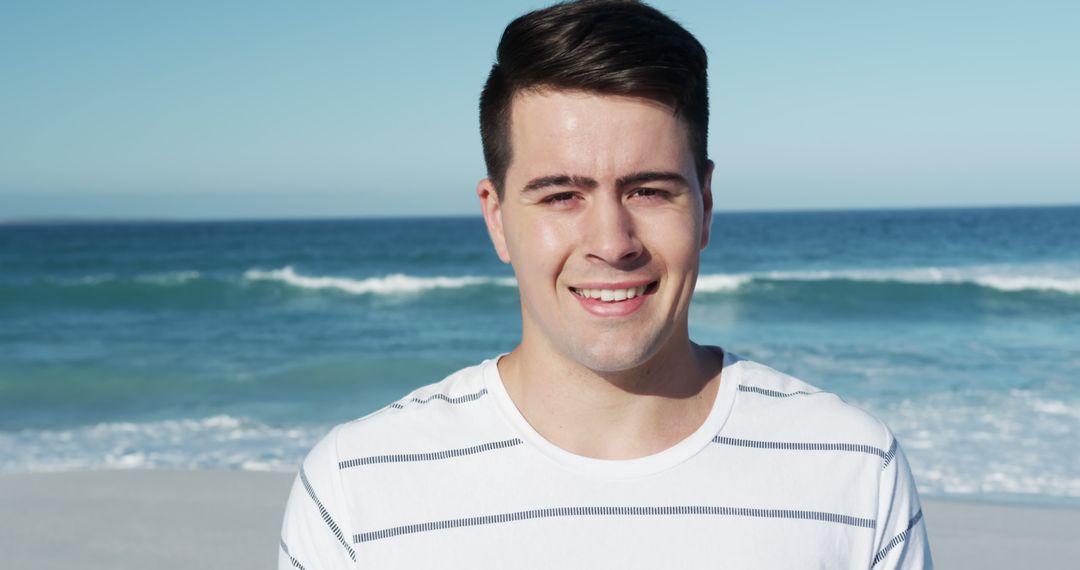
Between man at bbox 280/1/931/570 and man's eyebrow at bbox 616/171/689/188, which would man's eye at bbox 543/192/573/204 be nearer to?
man at bbox 280/1/931/570

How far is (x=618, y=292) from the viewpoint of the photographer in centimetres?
208

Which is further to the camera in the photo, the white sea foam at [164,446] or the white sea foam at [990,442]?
the white sea foam at [164,446]

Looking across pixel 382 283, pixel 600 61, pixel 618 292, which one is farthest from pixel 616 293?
pixel 382 283

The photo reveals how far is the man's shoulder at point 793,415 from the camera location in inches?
86.7

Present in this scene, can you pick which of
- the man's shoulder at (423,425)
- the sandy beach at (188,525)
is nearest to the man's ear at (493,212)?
the man's shoulder at (423,425)

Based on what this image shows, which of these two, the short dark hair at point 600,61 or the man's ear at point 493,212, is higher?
the short dark hair at point 600,61

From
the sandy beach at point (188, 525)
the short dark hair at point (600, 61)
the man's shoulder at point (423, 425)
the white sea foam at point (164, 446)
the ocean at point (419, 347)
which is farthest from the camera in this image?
the ocean at point (419, 347)

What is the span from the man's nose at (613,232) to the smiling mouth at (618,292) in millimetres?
63

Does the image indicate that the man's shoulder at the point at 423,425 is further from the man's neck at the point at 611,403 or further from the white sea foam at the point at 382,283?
the white sea foam at the point at 382,283

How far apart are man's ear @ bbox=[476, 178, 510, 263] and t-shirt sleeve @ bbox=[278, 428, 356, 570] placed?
1.92ft

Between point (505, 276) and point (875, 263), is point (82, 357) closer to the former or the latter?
point (505, 276)

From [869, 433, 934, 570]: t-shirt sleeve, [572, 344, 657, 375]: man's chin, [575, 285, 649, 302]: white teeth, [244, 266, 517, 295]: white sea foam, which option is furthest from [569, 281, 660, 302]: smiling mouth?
[244, 266, 517, 295]: white sea foam

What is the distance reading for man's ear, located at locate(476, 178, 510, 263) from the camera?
2328 millimetres

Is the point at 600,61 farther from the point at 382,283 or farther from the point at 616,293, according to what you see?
the point at 382,283
